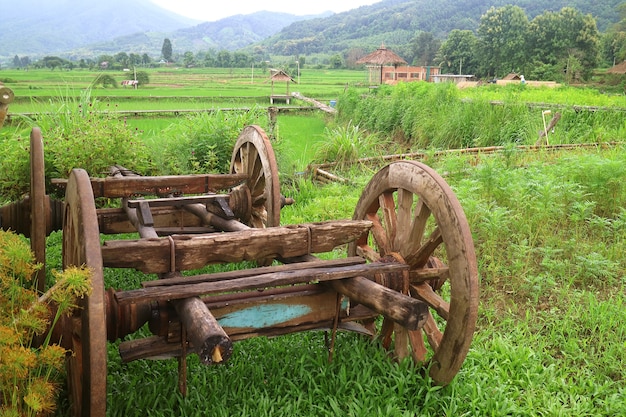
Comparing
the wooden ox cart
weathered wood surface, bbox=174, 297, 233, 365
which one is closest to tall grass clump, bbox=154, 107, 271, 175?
the wooden ox cart

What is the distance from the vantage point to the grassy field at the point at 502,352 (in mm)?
2598

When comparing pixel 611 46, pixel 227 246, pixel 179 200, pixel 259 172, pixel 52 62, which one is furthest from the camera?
Answer: pixel 611 46

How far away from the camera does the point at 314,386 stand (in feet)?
8.97

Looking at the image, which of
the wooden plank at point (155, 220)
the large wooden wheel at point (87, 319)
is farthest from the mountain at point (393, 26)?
the large wooden wheel at point (87, 319)

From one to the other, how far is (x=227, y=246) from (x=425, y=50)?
191 ft

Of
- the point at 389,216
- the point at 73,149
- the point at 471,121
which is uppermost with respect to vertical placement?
the point at 471,121

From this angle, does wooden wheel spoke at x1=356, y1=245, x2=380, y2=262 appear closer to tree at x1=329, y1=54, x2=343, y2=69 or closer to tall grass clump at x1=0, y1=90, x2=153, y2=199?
tall grass clump at x1=0, y1=90, x2=153, y2=199

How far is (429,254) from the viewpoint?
277cm

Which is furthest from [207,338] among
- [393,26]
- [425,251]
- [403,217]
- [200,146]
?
[393,26]

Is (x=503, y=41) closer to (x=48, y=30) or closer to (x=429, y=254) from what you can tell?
(x=429, y=254)

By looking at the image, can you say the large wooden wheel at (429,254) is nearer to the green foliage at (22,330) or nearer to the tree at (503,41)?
the green foliage at (22,330)

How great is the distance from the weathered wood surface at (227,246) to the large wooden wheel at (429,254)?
8.6 inches

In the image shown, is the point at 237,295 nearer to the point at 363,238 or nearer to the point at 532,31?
the point at 363,238

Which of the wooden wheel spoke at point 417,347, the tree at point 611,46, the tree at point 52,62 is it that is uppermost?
the tree at point 611,46
